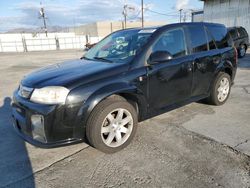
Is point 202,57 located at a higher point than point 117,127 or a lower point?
higher

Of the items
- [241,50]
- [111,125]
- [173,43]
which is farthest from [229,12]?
[111,125]

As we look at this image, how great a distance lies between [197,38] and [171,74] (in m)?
1.10

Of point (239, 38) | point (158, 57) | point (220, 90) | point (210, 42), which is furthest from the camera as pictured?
point (239, 38)

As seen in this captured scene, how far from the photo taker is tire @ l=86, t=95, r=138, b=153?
288 cm

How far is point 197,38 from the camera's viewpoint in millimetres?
4199

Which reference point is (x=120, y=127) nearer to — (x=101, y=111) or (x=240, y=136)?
(x=101, y=111)

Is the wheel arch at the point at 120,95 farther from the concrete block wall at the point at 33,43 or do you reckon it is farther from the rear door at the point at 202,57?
the concrete block wall at the point at 33,43

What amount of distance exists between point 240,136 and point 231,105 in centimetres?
164

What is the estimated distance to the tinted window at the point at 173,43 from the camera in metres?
3.54

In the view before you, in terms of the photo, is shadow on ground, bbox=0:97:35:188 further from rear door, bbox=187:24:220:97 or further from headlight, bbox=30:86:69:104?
rear door, bbox=187:24:220:97

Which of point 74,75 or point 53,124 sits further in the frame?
point 74,75

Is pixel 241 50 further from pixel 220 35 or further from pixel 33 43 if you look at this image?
pixel 33 43

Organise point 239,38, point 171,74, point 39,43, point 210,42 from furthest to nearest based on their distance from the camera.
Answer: point 39,43, point 239,38, point 210,42, point 171,74

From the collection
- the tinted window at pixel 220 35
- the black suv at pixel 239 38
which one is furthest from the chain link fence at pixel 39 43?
the tinted window at pixel 220 35
